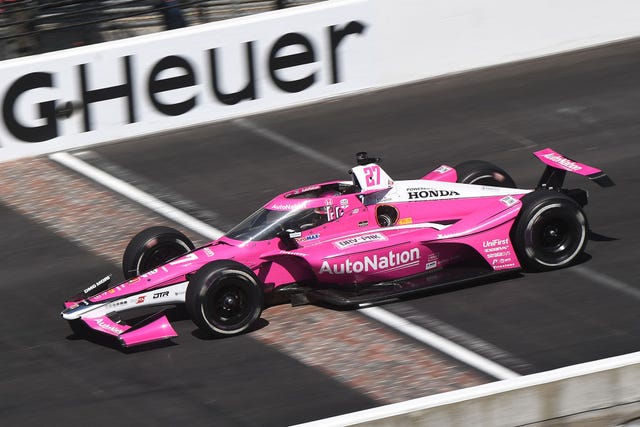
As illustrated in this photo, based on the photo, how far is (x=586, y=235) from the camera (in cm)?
1212

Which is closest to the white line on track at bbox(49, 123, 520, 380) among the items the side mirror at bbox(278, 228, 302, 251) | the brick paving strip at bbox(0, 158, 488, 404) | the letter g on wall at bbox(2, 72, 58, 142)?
the brick paving strip at bbox(0, 158, 488, 404)

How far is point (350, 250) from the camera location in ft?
38.1

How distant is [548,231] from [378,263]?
179 cm

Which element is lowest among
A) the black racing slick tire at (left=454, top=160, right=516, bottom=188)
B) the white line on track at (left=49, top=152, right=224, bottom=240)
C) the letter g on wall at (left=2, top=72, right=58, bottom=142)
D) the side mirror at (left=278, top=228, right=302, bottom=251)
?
the white line on track at (left=49, top=152, right=224, bottom=240)

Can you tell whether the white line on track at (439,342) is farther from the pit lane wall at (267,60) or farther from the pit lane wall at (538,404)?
the pit lane wall at (267,60)

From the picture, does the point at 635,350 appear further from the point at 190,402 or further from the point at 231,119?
the point at 231,119

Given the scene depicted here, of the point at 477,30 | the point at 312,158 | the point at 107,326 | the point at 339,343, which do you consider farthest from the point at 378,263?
the point at 477,30

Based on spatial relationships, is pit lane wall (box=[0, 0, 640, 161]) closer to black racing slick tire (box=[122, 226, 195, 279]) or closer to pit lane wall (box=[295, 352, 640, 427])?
black racing slick tire (box=[122, 226, 195, 279])

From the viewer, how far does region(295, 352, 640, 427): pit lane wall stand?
866 centimetres

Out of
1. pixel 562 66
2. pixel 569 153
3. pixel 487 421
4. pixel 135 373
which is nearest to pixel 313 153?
pixel 569 153

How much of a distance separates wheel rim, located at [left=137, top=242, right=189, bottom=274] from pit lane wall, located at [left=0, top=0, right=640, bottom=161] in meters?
5.73

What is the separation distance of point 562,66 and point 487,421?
37.7ft

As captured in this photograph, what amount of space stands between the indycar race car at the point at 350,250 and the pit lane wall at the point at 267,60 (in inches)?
222

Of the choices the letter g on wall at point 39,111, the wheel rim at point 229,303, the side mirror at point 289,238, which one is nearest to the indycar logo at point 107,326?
the wheel rim at point 229,303
